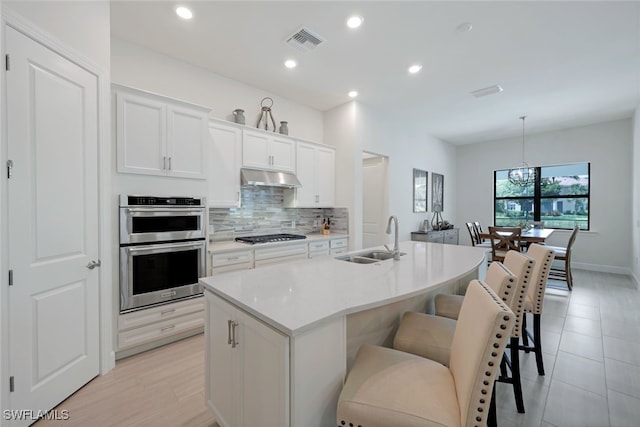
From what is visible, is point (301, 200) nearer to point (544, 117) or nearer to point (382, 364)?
point (382, 364)

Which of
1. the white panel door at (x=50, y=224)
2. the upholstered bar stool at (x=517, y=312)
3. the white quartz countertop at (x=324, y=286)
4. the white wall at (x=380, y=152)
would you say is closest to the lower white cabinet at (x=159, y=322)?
the white panel door at (x=50, y=224)

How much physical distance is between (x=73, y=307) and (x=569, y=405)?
3463mm

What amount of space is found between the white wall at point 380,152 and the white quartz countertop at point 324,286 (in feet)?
7.31

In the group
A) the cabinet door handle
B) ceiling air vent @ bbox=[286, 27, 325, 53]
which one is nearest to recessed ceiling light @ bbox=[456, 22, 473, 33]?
ceiling air vent @ bbox=[286, 27, 325, 53]

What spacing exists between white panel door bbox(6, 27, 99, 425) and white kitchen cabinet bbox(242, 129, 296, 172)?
1608mm

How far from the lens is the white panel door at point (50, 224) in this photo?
158 centimetres

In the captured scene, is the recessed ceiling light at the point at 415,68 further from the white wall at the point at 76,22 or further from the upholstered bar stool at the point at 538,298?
the white wall at the point at 76,22

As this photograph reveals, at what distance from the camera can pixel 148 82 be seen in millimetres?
2951

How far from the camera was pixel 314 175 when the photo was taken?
4.25 meters

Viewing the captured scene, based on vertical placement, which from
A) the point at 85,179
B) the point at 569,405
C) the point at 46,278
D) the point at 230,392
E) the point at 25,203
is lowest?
the point at 569,405

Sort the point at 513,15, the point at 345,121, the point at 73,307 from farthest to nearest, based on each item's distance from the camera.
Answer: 1. the point at 345,121
2. the point at 513,15
3. the point at 73,307

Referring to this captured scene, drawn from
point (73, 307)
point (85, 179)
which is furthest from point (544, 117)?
point (73, 307)

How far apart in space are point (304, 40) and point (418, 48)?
1237mm

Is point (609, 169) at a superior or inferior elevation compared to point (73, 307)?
superior
